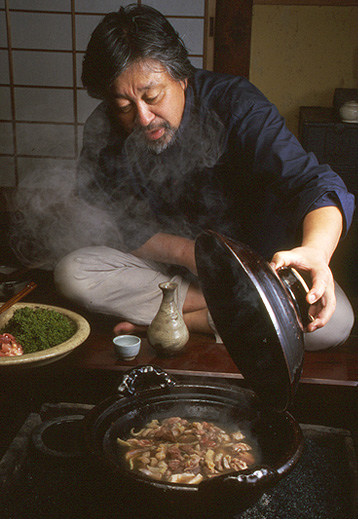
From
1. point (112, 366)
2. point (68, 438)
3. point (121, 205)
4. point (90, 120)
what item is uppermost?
point (90, 120)

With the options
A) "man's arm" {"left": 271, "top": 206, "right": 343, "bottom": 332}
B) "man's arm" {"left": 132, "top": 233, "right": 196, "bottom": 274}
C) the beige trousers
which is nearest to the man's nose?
"man's arm" {"left": 132, "top": 233, "right": 196, "bottom": 274}

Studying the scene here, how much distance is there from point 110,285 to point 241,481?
1.81 meters

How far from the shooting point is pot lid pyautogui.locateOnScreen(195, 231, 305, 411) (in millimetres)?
1265

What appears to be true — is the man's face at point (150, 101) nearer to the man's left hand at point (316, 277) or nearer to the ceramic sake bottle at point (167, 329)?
the ceramic sake bottle at point (167, 329)

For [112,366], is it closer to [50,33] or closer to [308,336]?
[308,336]

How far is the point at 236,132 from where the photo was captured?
2613mm

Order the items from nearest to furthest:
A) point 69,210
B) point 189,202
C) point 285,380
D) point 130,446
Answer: point 285,380, point 130,446, point 189,202, point 69,210

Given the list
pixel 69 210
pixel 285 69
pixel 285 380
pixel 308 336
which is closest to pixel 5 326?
pixel 308 336

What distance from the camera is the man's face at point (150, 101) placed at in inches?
92.8

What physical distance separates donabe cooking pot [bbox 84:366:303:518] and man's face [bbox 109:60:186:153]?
4.02 feet

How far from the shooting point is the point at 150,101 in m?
2.43

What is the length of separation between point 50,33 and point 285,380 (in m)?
4.46

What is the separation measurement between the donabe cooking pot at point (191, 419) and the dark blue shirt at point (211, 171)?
3.15ft

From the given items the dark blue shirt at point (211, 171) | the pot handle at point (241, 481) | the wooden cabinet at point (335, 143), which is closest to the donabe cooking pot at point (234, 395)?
the pot handle at point (241, 481)
